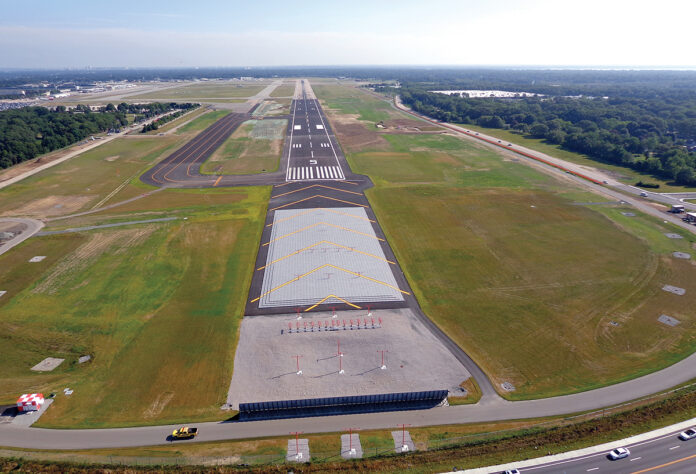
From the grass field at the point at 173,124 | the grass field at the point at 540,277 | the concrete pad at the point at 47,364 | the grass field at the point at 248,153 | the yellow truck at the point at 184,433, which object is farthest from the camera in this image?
the grass field at the point at 173,124

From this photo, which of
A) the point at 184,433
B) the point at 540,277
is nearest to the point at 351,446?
the point at 184,433

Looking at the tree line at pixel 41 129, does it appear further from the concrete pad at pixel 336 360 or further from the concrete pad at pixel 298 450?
the concrete pad at pixel 298 450

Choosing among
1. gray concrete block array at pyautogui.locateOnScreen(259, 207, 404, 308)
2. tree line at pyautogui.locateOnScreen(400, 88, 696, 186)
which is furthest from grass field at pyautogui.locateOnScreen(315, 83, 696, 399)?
tree line at pyautogui.locateOnScreen(400, 88, 696, 186)

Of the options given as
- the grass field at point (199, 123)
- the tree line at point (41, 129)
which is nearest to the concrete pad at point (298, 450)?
the tree line at point (41, 129)

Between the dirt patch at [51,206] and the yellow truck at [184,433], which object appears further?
the dirt patch at [51,206]

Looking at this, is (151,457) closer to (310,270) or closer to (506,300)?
(310,270)
